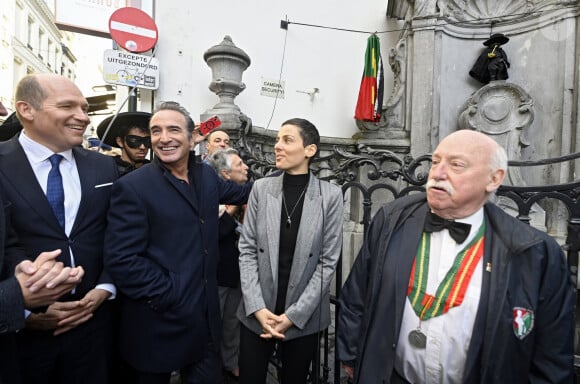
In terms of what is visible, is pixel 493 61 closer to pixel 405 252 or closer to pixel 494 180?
pixel 494 180

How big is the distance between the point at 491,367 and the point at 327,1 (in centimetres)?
833

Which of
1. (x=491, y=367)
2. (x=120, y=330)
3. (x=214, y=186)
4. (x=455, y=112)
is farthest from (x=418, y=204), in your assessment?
(x=455, y=112)

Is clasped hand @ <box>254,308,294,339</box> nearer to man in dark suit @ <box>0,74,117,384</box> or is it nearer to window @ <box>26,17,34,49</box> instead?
man in dark suit @ <box>0,74,117,384</box>

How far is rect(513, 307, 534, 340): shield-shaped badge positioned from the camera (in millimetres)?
1293

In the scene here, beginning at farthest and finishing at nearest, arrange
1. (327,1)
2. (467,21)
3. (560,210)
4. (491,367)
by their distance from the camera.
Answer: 1. (327,1)
2. (467,21)
3. (560,210)
4. (491,367)

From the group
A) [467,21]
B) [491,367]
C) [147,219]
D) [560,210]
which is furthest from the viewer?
[467,21]

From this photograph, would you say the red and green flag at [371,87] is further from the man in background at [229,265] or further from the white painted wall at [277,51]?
the man in background at [229,265]

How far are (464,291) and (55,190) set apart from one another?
1.92 m

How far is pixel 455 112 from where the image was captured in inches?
286

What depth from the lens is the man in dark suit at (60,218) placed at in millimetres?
1604

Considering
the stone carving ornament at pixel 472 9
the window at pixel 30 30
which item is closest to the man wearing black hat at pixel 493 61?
the stone carving ornament at pixel 472 9

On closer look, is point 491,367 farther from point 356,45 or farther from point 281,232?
point 356,45

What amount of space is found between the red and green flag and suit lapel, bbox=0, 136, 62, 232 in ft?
21.8

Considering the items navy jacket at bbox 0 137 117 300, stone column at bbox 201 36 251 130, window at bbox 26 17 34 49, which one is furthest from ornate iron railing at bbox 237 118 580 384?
window at bbox 26 17 34 49
